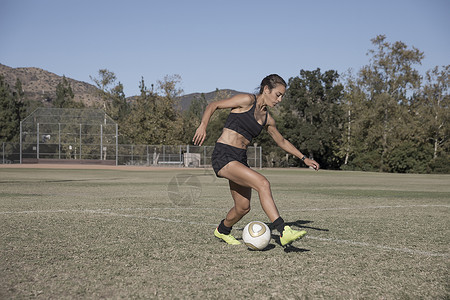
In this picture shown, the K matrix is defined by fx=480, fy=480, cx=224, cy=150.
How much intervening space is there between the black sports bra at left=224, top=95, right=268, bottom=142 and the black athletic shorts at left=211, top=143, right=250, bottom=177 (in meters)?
0.22

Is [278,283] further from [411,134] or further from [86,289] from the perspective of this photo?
[411,134]

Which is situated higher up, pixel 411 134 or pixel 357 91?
pixel 357 91

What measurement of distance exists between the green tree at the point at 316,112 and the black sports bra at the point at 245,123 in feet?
213

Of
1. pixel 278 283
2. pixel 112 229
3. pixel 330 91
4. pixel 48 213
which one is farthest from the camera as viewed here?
pixel 330 91

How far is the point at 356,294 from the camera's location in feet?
12.7

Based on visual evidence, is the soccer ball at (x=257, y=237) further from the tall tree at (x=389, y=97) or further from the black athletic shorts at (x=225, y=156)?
the tall tree at (x=389, y=97)

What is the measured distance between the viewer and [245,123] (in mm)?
5910

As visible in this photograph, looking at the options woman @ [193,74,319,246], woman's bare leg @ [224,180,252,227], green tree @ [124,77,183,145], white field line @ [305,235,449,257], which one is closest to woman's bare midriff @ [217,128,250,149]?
woman @ [193,74,319,246]

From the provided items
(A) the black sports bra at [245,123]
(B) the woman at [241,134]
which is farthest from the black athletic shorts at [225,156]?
(A) the black sports bra at [245,123]

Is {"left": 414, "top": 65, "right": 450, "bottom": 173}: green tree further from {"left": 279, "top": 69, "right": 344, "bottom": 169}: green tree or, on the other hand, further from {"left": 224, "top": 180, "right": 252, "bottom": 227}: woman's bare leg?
{"left": 224, "top": 180, "right": 252, "bottom": 227}: woman's bare leg

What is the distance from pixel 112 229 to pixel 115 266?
2.59 m

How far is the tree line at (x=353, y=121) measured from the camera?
60938mm

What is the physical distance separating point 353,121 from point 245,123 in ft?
212

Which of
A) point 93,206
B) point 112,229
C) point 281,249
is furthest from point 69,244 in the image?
point 93,206
